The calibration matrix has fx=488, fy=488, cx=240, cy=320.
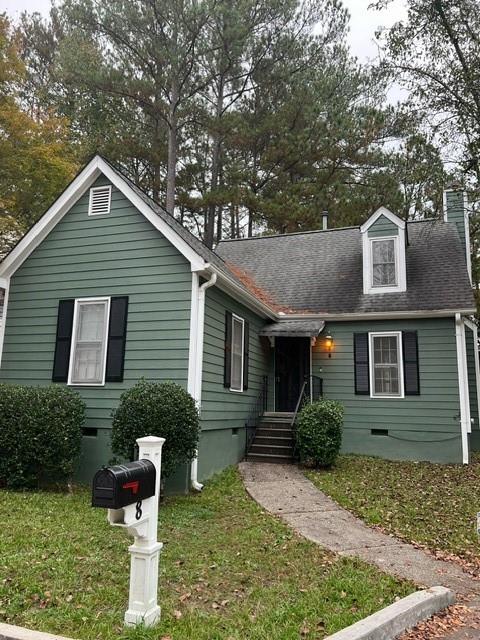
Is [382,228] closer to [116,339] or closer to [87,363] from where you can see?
[116,339]

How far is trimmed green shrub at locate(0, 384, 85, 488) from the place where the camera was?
282 inches

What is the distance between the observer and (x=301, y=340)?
1211 centimetres

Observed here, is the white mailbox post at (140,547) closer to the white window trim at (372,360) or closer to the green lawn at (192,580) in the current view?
the green lawn at (192,580)

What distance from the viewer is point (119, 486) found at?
292cm

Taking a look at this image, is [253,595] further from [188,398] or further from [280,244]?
[280,244]

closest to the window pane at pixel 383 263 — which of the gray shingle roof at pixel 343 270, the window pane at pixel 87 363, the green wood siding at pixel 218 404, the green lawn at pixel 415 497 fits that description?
the gray shingle roof at pixel 343 270

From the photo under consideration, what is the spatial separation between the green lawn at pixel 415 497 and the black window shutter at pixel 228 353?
2.22m

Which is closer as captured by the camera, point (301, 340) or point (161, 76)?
point (301, 340)

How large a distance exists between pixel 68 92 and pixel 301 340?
14019 millimetres

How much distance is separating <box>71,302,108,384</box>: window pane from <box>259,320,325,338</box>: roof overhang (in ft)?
12.8

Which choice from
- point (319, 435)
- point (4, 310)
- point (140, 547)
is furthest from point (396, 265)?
point (140, 547)

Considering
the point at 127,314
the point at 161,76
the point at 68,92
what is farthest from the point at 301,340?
the point at 68,92

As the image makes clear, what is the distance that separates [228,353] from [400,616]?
6.09m

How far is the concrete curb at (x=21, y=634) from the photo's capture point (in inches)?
113
